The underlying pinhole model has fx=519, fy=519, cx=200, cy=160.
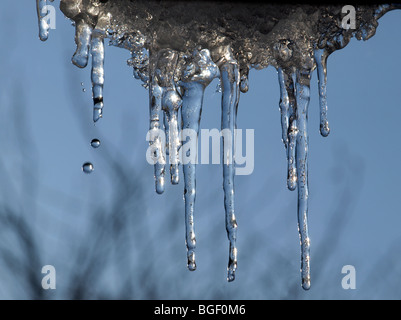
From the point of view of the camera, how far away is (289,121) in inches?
57.4

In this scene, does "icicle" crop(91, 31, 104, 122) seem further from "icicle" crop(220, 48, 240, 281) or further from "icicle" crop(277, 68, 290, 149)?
"icicle" crop(277, 68, 290, 149)

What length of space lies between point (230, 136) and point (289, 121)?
0.82 ft

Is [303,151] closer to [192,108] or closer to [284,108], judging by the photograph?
[284,108]

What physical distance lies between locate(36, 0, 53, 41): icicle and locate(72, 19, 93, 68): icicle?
0.07 m

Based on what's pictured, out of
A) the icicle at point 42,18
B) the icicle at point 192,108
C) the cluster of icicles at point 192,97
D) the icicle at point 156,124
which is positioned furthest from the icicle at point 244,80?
the icicle at point 42,18

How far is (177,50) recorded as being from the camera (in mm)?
1278

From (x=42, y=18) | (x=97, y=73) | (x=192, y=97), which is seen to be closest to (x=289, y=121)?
(x=192, y=97)

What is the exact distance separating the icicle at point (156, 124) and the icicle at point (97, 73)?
0.42ft

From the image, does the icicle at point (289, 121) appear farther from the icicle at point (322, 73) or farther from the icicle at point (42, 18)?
the icicle at point (42, 18)

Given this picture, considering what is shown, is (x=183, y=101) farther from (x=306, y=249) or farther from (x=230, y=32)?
(x=306, y=249)

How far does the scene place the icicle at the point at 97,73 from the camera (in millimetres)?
1245

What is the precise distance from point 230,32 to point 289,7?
0.15 m

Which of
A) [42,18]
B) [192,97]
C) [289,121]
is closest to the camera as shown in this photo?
[42,18]
